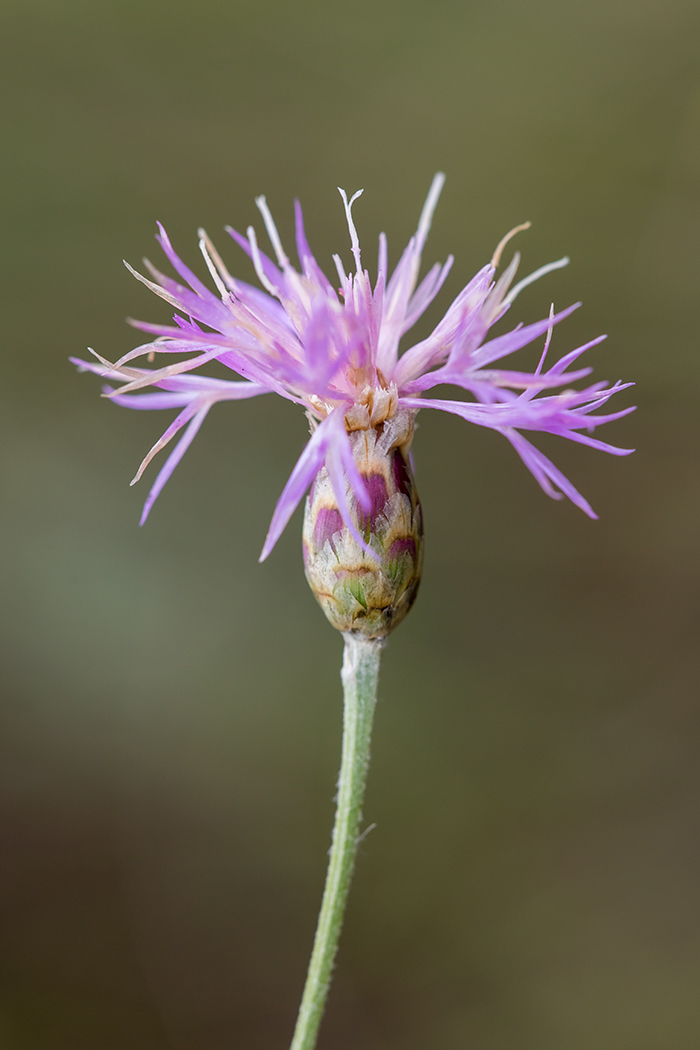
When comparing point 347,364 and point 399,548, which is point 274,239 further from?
point 399,548

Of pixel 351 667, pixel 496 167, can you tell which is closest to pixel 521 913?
pixel 351 667

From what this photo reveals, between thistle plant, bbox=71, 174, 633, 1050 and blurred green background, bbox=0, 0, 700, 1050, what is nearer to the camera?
thistle plant, bbox=71, 174, 633, 1050

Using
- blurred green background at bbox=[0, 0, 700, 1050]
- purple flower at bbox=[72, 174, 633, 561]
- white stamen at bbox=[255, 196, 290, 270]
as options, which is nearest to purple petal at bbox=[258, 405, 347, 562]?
purple flower at bbox=[72, 174, 633, 561]

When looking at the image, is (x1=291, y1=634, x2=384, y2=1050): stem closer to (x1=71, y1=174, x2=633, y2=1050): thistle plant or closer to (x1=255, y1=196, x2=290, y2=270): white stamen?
(x1=71, y1=174, x2=633, y2=1050): thistle plant

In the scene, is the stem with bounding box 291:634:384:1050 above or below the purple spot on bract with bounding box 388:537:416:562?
below

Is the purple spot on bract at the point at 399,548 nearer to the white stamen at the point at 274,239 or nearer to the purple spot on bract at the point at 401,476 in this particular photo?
the purple spot on bract at the point at 401,476

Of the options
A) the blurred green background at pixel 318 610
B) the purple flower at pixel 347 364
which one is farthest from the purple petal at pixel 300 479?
the blurred green background at pixel 318 610

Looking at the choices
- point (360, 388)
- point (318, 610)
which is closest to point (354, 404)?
point (360, 388)
